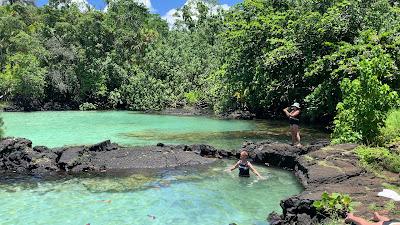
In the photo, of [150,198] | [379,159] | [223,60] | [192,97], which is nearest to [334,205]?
[379,159]

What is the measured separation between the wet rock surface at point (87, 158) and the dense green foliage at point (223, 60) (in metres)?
5.82

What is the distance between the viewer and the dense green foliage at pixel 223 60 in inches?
725

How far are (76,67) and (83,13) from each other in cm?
704

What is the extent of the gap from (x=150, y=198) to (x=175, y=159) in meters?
4.15

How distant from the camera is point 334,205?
787 cm

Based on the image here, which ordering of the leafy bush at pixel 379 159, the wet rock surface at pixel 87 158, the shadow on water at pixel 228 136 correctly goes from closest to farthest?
the leafy bush at pixel 379 159, the wet rock surface at pixel 87 158, the shadow on water at pixel 228 136

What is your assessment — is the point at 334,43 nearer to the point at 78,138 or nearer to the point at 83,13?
the point at 78,138

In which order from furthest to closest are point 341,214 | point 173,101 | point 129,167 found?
point 173,101 < point 129,167 < point 341,214

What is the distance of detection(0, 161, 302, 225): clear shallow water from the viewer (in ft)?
31.9

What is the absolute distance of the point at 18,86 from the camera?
44469 mm

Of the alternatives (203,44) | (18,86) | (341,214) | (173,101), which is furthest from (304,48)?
(18,86)

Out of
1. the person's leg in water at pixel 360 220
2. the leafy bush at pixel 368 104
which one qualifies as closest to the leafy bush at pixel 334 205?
the person's leg in water at pixel 360 220

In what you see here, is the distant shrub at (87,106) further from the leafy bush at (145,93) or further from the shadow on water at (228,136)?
the shadow on water at (228,136)

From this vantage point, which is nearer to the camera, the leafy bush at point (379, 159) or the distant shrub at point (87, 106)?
the leafy bush at point (379, 159)
